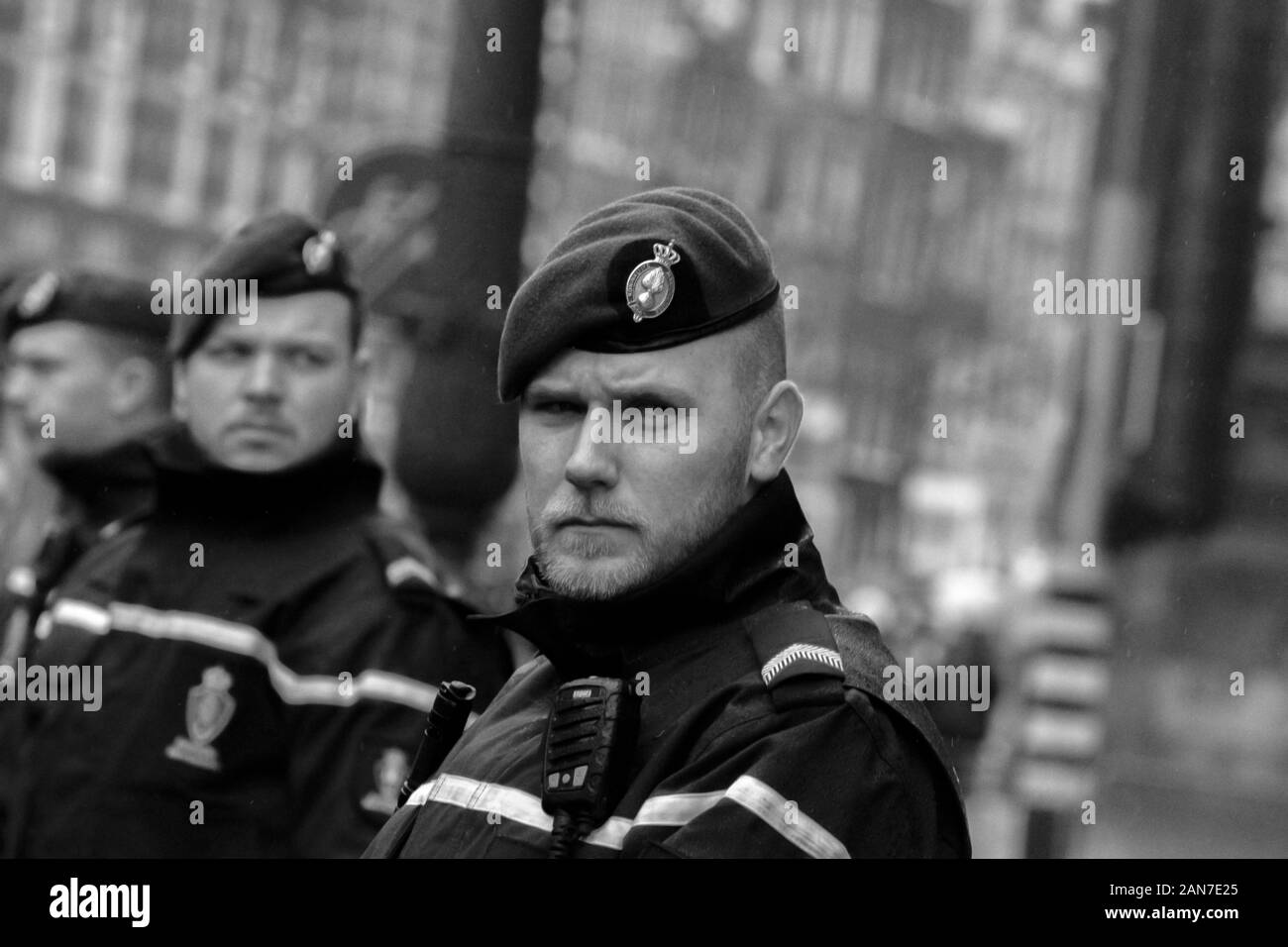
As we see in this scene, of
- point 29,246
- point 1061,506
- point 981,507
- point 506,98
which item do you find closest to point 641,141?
point 981,507

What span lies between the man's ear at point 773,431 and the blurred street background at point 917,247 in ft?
7.36

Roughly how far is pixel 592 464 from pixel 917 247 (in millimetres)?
31179

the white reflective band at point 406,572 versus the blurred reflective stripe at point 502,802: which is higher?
the blurred reflective stripe at point 502,802

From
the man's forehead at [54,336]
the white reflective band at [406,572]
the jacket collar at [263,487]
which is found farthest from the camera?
the man's forehead at [54,336]

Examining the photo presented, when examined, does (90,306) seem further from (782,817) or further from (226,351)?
(782,817)

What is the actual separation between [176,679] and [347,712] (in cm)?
34

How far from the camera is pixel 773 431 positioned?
2541 mm

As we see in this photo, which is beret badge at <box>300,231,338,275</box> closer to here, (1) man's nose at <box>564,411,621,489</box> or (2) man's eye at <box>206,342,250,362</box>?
(2) man's eye at <box>206,342,250,362</box>

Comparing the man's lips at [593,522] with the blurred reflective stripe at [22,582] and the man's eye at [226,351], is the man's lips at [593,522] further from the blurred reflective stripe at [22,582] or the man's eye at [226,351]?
the blurred reflective stripe at [22,582]

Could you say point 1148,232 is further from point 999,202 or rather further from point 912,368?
point 912,368

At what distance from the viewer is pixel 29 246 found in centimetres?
3703

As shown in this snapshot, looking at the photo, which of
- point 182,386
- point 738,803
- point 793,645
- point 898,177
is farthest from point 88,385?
point 898,177

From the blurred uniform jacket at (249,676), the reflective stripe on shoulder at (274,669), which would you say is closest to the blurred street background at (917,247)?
the blurred uniform jacket at (249,676)

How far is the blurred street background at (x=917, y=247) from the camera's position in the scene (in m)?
4.91
